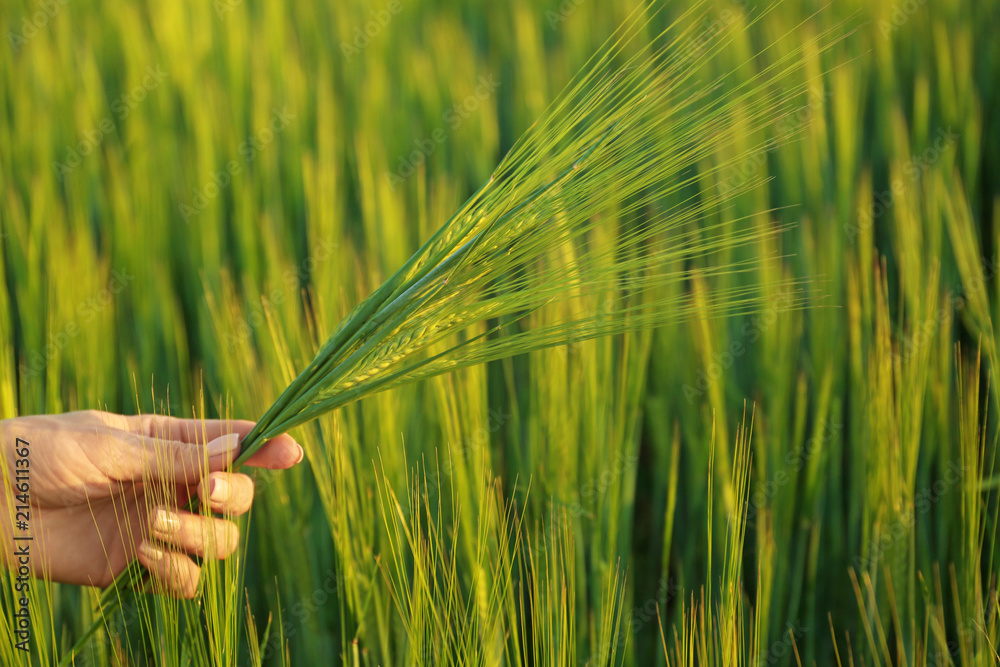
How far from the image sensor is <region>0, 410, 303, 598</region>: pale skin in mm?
723

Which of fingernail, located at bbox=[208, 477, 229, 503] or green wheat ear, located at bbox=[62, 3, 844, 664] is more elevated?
green wheat ear, located at bbox=[62, 3, 844, 664]

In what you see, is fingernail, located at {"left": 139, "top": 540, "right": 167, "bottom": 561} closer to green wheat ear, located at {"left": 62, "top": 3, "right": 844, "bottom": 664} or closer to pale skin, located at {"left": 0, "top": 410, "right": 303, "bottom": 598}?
pale skin, located at {"left": 0, "top": 410, "right": 303, "bottom": 598}

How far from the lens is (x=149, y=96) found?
1.70 m

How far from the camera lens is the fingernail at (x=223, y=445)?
0.71 metres

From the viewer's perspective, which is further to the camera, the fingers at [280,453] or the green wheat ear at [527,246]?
the fingers at [280,453]

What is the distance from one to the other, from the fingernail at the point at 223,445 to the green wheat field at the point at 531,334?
0.13 ft

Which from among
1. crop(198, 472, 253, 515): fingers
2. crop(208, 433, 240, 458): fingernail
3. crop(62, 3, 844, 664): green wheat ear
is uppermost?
crop(62, 3, 844, 664): green wheat ear

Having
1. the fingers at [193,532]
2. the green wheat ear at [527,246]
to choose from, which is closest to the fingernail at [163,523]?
the fingers at [193,532]

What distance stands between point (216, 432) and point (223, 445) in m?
0.17

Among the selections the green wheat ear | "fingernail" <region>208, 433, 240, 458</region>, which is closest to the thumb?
"fingernail" <region>208, 433, 240, 458</region>

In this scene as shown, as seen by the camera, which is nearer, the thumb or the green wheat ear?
the green wheat ear

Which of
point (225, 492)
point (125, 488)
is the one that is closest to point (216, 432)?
point (125, 488)

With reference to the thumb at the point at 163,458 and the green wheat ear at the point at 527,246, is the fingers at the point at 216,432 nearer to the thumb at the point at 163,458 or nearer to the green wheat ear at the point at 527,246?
the thumb at the point at 163,458

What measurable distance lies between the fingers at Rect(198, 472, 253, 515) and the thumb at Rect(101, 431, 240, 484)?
0.05 ft
